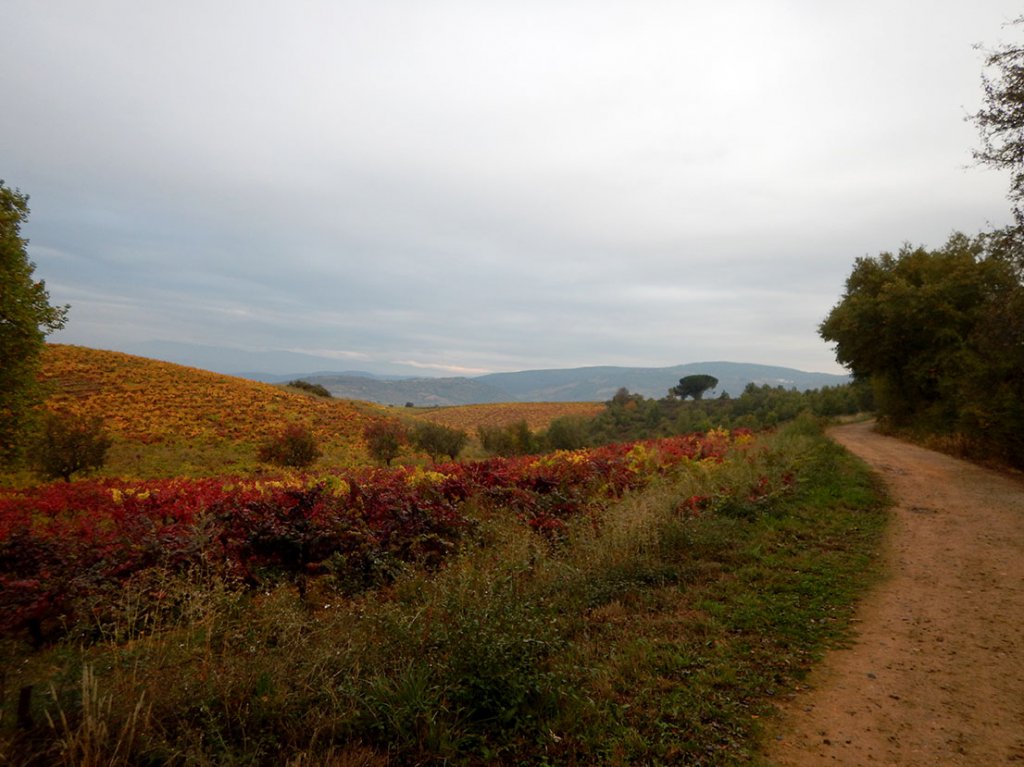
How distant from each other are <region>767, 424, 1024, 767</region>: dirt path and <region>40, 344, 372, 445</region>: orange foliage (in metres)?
28.4

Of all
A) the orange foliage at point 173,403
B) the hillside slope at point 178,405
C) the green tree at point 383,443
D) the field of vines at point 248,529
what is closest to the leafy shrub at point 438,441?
the green tree at point 383,443

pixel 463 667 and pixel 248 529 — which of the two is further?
pixel 248 529

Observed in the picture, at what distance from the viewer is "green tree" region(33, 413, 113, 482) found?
16359mm

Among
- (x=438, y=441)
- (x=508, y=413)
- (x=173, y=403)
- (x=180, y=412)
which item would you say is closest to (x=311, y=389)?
(x=173, y=403)

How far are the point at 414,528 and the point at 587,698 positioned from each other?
4.03 m

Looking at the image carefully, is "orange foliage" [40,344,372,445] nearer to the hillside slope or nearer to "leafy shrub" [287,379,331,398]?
the hillside slope

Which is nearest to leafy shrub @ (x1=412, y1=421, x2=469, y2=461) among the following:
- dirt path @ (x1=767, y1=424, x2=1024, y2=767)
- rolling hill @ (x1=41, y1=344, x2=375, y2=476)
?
Result: rolling hill @ (x1=41, y1=344, x2=375, y2=476)

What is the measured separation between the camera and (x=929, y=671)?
4.24m

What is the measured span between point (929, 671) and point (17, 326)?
1621 cm

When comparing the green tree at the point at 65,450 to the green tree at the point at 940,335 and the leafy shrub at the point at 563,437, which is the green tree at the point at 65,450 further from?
the green tree at the point at 940,335

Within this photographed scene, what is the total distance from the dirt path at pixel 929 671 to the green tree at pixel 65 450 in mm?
20204

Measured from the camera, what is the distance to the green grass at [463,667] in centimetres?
278

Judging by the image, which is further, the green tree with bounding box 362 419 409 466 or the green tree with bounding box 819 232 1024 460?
the green tree with bounding box 362 419 409 466

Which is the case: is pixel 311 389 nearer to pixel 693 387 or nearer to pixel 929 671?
pixel 693 387
